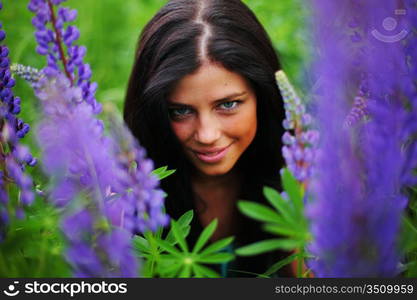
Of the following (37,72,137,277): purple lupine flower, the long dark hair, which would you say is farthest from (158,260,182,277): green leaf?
the long dark hair

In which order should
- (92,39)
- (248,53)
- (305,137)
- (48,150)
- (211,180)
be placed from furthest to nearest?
Answer: 1. (92,39)
2. (211,180)
3. (248,53)
4. (305,137)
5. (48,150)

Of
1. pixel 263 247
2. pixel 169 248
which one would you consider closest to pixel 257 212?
pixel 263 247

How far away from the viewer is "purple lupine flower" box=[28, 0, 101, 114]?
1387mm

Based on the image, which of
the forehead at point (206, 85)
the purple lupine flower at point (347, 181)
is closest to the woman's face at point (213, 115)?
the forehead at point (206, 85)

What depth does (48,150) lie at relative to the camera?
1090 mm

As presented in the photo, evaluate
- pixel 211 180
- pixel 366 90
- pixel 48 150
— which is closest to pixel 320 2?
pixel 366 90

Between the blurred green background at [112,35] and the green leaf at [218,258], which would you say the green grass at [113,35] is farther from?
the green leaf at [218,258]

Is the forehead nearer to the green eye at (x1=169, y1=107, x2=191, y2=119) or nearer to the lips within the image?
the green eye at (x1=169, y1=107, x2=191, y2=119)

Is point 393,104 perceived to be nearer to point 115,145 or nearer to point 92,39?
point 115,145

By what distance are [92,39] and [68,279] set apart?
282cm

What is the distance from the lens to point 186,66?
175 cm

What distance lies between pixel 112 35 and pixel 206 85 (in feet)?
8.67

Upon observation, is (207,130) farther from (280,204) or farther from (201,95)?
(280,204)

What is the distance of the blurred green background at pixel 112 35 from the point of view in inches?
124
